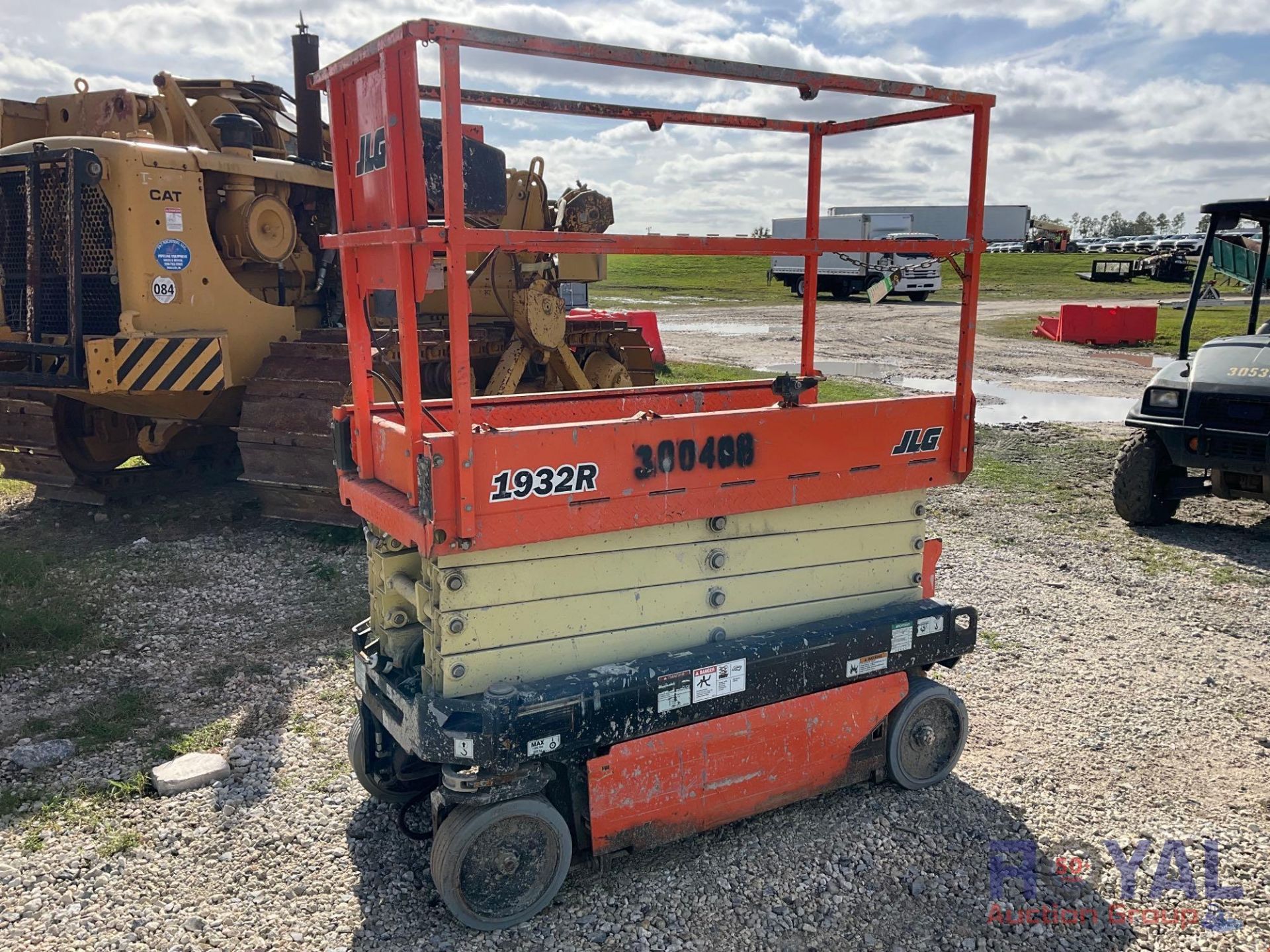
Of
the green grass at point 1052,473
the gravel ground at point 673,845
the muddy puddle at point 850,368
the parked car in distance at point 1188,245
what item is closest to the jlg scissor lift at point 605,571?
the gravel ground at point 673,845

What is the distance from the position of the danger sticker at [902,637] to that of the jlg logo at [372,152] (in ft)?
8.09

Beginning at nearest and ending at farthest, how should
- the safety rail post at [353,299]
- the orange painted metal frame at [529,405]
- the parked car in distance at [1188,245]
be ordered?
the orange painted metal frame at [529,405] < the safety rail post at [353,299] < the parked car in distance at [1188,245]

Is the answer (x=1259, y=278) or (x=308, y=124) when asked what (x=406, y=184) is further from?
(x=1259, y=278)

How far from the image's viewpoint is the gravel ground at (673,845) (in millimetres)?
3264

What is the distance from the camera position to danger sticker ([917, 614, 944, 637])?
396 centimetres

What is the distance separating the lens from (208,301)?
24.1 feet

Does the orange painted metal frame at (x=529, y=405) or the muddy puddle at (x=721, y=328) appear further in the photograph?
the muddy puddle at (x=721, y=328)

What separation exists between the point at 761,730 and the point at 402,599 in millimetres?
1367

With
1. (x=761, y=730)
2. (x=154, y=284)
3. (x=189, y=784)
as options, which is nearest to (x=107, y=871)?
(x=189, y=784)

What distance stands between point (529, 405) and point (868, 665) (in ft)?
5.62

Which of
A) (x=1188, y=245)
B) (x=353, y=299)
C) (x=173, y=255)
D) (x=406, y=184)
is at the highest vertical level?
(x=1188, y=245)

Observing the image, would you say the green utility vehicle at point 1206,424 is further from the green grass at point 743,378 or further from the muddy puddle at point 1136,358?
the muddy puddle at point 1136,358

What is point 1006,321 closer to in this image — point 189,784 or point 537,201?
point 537,201

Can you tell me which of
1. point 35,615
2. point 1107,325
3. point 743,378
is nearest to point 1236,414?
point 35,615
